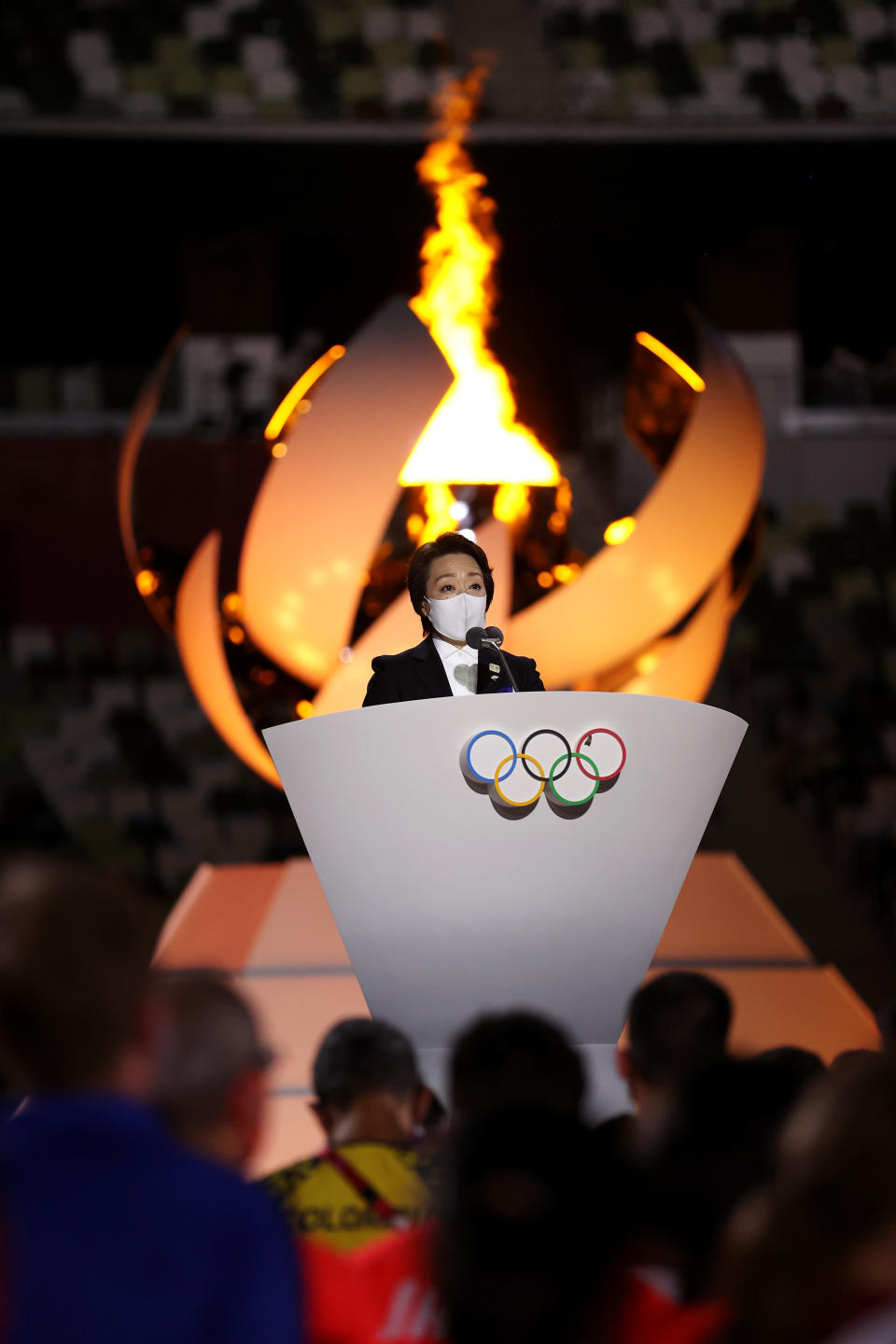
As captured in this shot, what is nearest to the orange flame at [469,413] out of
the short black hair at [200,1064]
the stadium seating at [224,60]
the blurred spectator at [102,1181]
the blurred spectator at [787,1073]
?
the blurred spectator at [787,1073]

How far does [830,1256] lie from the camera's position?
900 mm

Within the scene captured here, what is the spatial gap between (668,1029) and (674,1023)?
0.05ft

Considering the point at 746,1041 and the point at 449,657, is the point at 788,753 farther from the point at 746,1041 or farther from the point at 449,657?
the point at 449,657

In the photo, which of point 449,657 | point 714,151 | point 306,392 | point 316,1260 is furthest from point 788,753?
point 714,151

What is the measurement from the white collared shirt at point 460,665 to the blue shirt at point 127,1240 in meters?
1.71

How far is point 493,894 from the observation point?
2295mm

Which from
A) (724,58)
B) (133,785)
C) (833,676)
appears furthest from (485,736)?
(724,58)

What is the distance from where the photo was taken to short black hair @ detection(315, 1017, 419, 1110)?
171 cm

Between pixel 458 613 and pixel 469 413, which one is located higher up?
pixel 469 413

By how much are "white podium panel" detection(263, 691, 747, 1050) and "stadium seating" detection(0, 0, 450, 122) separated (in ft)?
29.0

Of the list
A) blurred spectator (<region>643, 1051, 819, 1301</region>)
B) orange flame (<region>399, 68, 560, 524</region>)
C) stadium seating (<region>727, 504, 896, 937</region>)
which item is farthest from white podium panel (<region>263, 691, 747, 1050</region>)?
stadium seating (<region>727, 504, 896, 937</region>)

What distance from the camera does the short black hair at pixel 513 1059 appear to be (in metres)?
1.26

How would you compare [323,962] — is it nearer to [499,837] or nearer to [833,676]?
[499,837]

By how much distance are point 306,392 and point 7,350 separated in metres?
9.32
